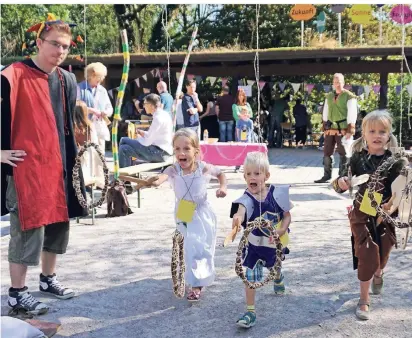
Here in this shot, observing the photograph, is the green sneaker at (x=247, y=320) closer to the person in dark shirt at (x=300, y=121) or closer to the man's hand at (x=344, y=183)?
the man's hand at (x=344, y=183)

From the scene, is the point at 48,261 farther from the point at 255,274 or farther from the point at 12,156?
the point at 255,274

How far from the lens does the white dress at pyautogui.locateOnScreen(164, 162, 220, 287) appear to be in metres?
3.81

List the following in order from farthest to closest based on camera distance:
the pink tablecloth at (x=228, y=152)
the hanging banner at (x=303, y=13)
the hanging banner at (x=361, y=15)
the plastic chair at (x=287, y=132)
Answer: the hanging banner at (x=303, y=13) → the plastic chair at (x=287, y=132) → the hanging banner at (x=361, y=15) → the pink tablecloth at (x=228, y=152)

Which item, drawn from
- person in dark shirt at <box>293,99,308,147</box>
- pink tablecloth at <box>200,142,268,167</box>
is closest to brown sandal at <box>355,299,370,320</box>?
pink tablecloth at <box>200,142,268,167</box>

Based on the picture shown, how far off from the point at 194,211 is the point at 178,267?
38 cm

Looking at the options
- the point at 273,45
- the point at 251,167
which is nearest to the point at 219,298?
the point at 251,167

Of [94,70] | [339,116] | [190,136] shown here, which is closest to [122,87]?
[94,70]

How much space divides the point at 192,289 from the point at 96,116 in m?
3.26

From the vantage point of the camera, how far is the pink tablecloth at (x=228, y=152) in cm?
1009

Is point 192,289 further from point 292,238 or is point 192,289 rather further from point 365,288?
point 292,238

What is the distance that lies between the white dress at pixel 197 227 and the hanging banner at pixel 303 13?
1537 cm

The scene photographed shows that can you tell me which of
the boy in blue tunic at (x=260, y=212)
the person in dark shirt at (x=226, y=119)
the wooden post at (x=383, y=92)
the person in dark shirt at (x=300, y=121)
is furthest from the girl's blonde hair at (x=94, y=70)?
the person in dark shirt at (x=300, y=121)

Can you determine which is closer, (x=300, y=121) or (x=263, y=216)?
(x=263, y=216)

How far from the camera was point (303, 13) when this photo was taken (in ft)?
60.7
